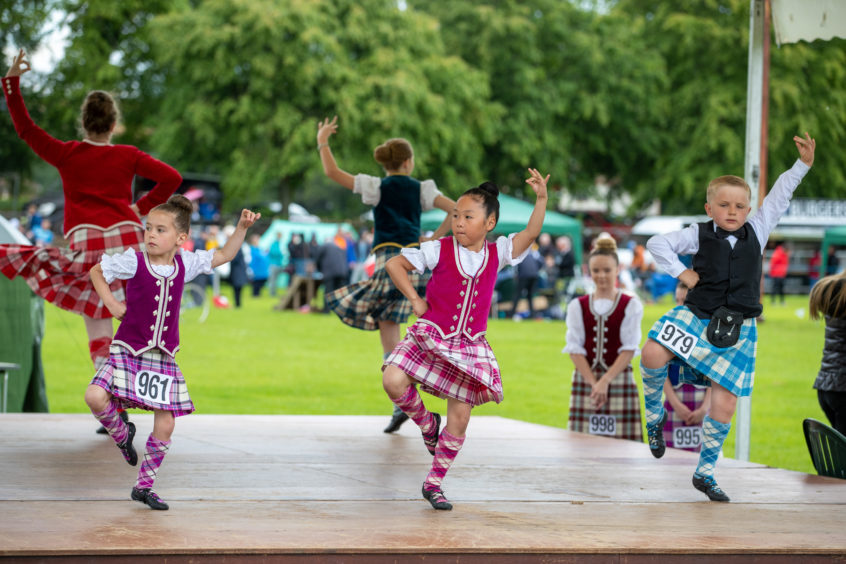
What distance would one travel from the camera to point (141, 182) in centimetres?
3225

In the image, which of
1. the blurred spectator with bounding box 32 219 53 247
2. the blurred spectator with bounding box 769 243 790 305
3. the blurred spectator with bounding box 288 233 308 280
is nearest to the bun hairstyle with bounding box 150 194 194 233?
the blurred spectator with bounding box 288 233 308 280

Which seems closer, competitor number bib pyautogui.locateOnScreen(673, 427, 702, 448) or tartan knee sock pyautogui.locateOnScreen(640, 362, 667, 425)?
tartan knee sock pyautogui.locateOnScreen(640, 362, 667, 425)

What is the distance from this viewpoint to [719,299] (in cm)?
529

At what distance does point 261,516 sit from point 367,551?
694mm

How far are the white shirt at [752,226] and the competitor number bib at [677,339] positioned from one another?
0.81 feet

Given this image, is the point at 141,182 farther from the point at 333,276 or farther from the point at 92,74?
the point at 92,74

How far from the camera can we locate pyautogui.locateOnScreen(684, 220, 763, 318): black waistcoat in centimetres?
529

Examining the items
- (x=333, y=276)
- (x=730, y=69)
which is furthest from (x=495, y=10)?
(x=333, y=276)

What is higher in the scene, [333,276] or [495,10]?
[495,10]

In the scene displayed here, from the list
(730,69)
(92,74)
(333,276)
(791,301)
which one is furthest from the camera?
(730,69)

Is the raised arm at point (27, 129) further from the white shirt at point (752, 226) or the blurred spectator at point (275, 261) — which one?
the blurred spectator at point (275, 261)

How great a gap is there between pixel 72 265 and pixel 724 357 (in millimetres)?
3575

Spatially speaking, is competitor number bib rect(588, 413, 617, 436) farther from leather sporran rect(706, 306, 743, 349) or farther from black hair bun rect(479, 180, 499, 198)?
black hair bun rect(479, 180, 499, 198)

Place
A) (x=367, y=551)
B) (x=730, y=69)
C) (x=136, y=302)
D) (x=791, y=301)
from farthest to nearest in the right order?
(x=730, y=69) → (x=791, y=301) → (x=136, y=302) → (x=367, y=551)
